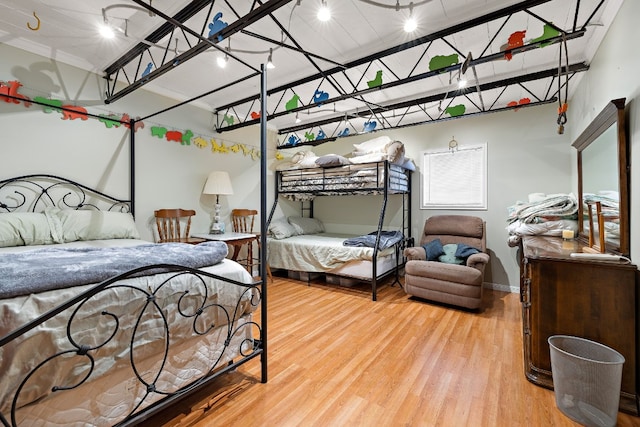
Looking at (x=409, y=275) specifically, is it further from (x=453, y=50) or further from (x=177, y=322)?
(x=177, y=322)

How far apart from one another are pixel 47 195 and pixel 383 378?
129 inches

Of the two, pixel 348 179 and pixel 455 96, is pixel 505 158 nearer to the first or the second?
pixel 455 96

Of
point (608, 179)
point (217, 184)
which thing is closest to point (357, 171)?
point (217, 184)

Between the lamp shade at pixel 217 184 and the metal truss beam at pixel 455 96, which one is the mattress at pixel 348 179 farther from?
the lamp shade at pixel 217 184

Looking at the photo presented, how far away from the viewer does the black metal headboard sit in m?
2.41

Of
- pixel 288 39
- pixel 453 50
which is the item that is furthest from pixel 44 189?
pixel 453 50

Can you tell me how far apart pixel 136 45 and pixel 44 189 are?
156cm

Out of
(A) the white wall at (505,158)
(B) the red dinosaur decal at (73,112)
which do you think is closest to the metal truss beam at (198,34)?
(B) the red dinosaur decal at (73,112)

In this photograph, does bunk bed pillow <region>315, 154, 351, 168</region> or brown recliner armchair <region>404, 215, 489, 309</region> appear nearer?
brown recliner armchair <region>404, 215, 489, 309</region>

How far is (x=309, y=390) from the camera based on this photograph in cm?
170

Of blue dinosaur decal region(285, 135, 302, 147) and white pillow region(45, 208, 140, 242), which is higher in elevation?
blue dinosaur decal region(285, 135, 302, 147)

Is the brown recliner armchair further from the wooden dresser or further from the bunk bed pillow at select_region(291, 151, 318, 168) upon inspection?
the bunk bed pillow at select_region(291, 151, 318, 168)

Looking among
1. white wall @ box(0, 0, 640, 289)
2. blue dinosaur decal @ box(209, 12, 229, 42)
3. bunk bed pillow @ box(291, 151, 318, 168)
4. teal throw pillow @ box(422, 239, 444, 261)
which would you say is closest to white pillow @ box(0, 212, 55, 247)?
white wall @ box(0, 0, 640, 289)

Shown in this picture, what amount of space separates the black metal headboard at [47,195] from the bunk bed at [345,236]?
2.23m
